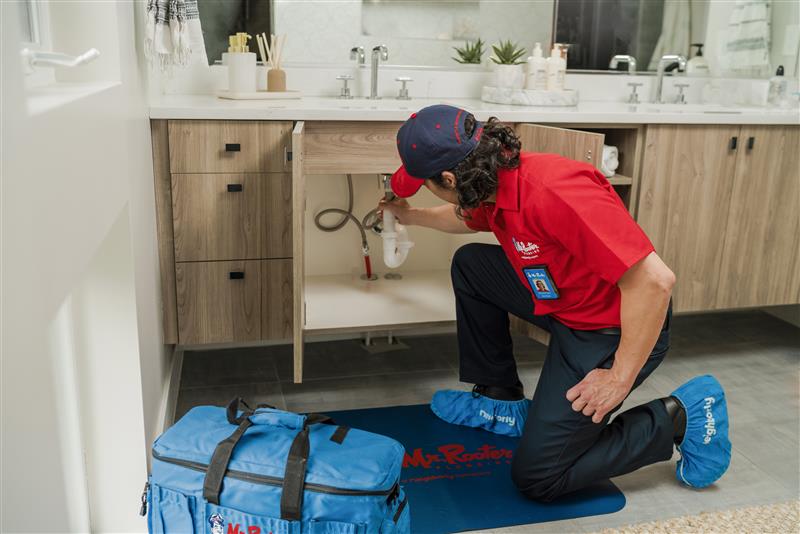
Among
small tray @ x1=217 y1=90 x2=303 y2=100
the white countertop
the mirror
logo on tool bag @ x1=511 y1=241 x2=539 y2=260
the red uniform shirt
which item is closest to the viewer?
the red uniform shirt

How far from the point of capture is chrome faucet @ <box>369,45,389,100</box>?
2760mm

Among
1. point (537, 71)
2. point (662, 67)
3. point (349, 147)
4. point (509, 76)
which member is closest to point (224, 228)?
point (349, 147)

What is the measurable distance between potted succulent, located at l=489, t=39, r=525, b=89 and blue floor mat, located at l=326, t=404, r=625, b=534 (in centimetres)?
127

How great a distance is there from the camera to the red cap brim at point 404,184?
194cm

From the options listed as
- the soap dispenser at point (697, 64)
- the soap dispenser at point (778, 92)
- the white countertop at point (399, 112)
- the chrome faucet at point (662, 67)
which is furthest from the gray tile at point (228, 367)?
the soap dispenser at point (778, 92)

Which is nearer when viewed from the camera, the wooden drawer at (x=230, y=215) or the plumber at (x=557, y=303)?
the plumber at (x=557, y=303)

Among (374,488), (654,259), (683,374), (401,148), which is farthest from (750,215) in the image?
(374,488)

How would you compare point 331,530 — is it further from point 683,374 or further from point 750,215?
point 750,215

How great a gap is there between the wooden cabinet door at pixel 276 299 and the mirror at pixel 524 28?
83cm

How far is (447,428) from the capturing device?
2.33 metres

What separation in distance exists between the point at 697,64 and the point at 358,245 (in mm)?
1620

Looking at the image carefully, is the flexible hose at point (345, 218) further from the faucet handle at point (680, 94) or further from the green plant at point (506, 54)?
the faucet handle at point (680, 94)

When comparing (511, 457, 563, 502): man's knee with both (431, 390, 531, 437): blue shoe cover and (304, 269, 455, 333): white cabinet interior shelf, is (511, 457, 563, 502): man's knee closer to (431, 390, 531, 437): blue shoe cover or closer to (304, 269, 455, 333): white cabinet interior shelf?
(431, 390, 531, 437): blue shoe cover

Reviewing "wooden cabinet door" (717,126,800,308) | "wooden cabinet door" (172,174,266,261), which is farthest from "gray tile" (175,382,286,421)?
"wooden cabinet door" (717,126,800,308)
